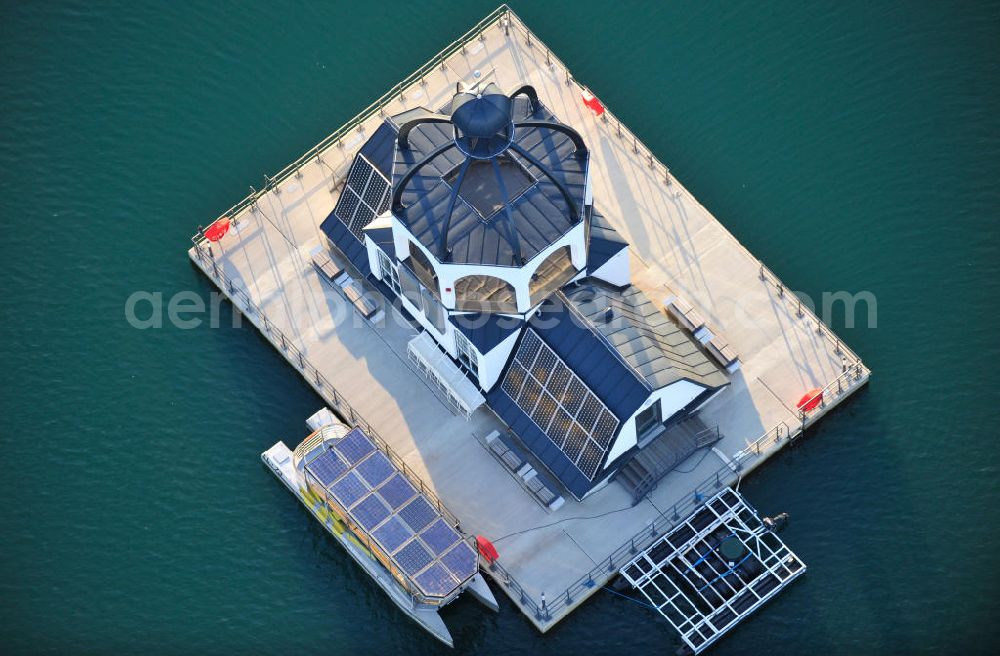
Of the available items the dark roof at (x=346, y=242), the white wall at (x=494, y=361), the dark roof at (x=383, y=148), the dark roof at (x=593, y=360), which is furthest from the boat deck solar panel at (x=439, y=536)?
the dark roof at (x=383, y=148)

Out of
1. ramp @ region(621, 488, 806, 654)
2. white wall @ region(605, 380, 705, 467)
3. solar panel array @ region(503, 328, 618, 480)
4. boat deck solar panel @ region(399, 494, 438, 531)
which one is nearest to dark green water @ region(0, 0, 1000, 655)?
ramp @ region(621, 488, 806, 654)

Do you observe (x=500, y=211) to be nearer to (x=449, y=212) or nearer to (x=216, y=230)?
(x=449, y=212)

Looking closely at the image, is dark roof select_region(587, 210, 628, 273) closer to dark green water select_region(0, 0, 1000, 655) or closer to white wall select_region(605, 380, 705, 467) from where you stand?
white wall select_region(605, 380, 705, 467)

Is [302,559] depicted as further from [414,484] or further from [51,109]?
[51,109]

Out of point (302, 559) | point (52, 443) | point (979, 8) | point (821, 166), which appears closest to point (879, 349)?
point (821, 166)

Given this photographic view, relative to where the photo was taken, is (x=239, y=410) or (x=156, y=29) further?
(x=156, y=29)
